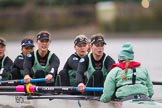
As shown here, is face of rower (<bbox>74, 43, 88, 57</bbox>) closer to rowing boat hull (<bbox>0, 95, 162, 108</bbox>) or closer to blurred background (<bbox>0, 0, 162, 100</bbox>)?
rowing boat hull (<bbox>0, 95, 162, 108</bbox>)

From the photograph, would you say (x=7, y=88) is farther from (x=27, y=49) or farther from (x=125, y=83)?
(x=125, y=83)

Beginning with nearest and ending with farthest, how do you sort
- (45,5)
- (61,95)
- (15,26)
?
(61,95), (15,26), (45,5)

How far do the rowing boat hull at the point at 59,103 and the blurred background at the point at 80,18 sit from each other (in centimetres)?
3558

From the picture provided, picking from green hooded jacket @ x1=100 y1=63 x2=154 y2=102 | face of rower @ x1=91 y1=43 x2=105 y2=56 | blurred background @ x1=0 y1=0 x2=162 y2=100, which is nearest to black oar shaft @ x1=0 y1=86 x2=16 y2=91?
face of rower @ x1=91 y1=43 x2=105 y2=56

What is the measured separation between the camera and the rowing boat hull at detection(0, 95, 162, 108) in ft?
34.1

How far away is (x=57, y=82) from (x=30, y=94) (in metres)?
0.78

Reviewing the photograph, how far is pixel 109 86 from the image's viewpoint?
35.4 ft

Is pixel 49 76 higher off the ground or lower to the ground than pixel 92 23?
lower

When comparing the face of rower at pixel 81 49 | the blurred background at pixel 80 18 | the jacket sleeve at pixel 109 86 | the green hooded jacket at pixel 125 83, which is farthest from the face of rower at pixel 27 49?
the blurred background at pixel 80 18

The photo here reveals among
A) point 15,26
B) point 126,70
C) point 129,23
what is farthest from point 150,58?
point 15,26

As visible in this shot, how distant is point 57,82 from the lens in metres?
13.5

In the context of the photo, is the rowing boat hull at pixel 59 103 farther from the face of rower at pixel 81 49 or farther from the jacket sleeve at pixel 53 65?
the face of rower at pixel 81 49

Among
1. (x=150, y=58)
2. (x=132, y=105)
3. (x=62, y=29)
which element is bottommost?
(x=132, y=105)

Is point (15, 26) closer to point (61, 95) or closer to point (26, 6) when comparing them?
point (26, 6)
